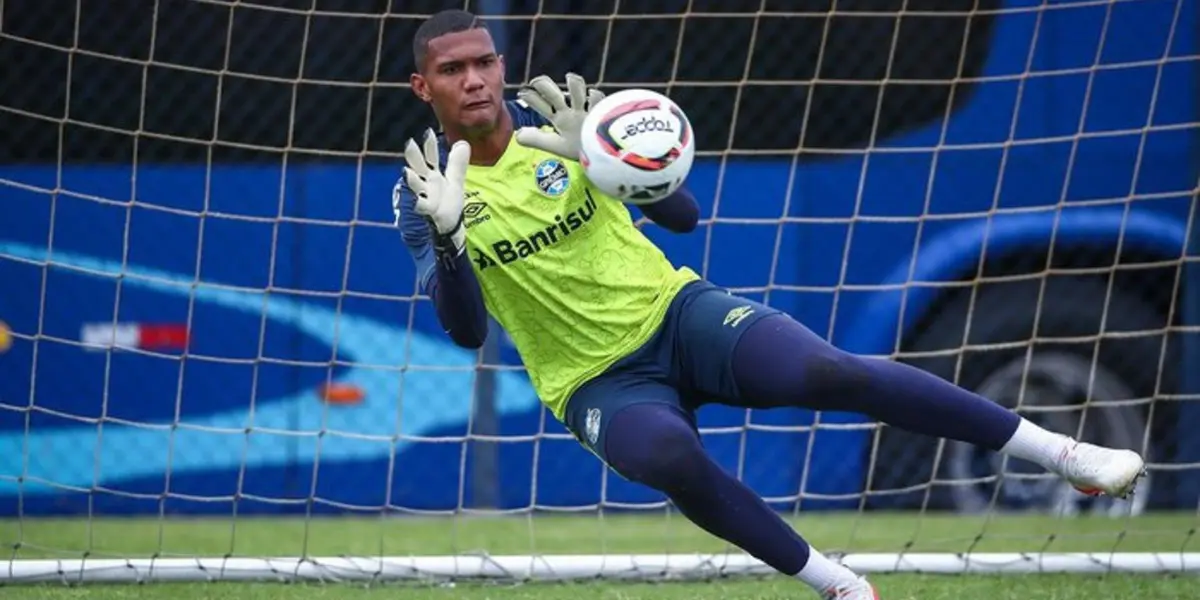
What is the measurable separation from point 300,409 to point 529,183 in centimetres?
456

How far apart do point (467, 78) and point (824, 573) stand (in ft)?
5.47

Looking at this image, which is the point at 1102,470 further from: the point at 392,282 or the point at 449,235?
the point at 392,282

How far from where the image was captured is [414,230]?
5297mm

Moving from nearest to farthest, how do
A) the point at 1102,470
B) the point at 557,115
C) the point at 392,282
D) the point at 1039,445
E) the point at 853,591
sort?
the point at 1102,470 → the point at 1039,445 → the point at 853,591 → the point at 557,115 → the point at 392,282

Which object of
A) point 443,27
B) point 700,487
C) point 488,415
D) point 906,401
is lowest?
point 488,415

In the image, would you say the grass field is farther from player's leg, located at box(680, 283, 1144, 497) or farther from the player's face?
the player's face

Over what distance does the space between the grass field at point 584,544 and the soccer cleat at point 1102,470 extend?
3.77 ft

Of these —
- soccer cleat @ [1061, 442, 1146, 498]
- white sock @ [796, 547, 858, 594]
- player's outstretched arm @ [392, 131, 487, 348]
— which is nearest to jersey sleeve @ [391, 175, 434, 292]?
player's outstretched arm @ [392, 131, 487, 348]

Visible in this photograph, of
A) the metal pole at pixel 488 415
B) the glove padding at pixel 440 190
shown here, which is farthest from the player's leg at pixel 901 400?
the metal pole at pixel 488 415

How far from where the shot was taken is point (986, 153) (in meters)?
9.37

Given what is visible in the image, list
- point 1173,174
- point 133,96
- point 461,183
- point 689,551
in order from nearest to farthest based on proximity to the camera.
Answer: point 461,183 → point 689,551 → point 133,96 → point 1173,174

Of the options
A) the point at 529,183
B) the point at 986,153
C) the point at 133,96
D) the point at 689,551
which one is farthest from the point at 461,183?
the point at 986,153

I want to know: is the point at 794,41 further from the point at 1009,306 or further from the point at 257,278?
the point at 257,278

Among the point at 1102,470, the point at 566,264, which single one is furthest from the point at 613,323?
the point at 1102,470
